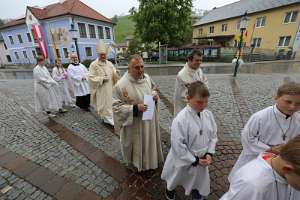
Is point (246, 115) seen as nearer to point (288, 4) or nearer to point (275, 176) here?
point (275, 176)

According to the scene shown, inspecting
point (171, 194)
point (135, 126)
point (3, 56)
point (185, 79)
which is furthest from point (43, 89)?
point (3, 56)

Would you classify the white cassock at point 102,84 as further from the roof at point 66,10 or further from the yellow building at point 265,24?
the roof at point 66,10

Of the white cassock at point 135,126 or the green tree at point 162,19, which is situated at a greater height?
the green tree at point 162,19

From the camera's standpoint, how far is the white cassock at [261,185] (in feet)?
3.07

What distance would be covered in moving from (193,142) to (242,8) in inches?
1486

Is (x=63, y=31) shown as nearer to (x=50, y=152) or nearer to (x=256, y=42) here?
(x=50, y=152)

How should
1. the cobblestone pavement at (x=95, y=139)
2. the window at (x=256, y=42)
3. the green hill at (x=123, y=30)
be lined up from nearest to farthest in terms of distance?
the cobblestone pavement at (x=95, y=139), the window at (x=256, y=42), the green hill at (x=123, y=30)

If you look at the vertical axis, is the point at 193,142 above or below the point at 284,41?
below

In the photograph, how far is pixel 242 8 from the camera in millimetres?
30391

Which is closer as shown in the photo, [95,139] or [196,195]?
[196,195]

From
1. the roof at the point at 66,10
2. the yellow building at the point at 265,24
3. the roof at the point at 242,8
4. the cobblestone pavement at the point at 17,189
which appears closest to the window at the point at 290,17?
the yellow building at the point at 265,24

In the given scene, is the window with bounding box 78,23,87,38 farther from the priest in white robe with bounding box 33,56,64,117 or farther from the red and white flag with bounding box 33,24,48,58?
the priest in white robe with bounding box 33,56,64,117

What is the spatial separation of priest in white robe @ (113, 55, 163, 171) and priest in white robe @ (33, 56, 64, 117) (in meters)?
3.57

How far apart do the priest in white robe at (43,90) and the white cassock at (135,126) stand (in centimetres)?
356
